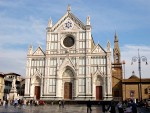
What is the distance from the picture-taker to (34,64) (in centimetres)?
5309

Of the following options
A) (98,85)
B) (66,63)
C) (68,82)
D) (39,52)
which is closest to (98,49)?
(66,63)

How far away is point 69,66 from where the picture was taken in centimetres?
5191

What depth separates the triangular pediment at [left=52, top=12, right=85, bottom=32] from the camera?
177 feet

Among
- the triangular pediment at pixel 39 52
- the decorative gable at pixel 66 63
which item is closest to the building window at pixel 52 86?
the decorative gable at pixel 66 63

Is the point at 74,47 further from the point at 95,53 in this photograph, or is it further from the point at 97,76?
the point at 97,76

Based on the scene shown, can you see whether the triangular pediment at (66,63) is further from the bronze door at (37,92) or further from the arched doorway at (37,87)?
the bronze door at (37,92)

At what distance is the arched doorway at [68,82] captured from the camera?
51.8 metres

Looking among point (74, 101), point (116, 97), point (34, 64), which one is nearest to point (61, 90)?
point (74, 101)

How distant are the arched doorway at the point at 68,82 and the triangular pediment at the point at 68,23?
9.82 m

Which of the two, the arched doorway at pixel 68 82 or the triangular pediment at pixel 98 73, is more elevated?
the triangular pediment at pixel 98 73

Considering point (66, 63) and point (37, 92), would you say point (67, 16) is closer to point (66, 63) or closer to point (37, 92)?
point (66, 63)

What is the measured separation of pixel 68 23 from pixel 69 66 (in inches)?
398

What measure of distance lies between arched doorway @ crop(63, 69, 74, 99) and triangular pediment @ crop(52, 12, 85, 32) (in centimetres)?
982

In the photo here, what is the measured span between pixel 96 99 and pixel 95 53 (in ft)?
32.5
